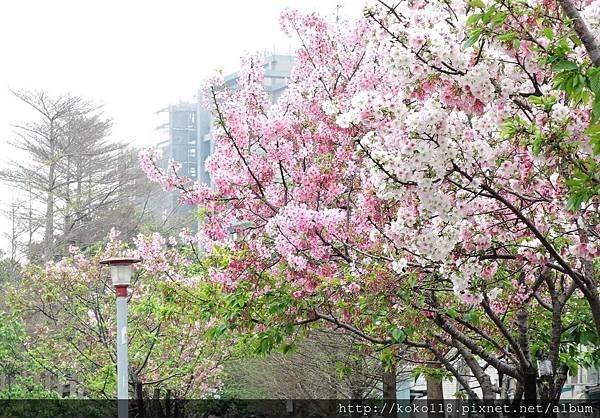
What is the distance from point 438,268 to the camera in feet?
22.0

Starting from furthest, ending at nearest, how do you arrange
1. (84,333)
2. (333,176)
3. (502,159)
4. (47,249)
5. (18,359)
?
(47,249) < (18,359) < (84,333) < (333,176) < (502,159)

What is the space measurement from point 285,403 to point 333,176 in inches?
580

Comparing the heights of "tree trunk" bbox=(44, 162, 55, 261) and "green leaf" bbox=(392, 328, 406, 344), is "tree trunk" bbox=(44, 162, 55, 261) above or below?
above

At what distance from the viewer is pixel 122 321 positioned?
10.7 meters

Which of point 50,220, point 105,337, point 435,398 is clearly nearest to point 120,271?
point 105,337

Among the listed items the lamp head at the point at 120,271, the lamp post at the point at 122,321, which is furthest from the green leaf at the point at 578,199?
the lamp head at the point at 120,271

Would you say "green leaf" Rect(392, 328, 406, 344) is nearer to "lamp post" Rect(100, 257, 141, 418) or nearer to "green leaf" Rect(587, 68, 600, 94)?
"green leaf" Rect(587, 68, 600, 94)

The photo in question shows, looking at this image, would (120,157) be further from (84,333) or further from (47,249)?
(84,333)

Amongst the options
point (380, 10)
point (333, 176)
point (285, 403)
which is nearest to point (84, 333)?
point (285, 403)

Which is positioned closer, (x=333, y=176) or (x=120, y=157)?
(x=333, y=176)

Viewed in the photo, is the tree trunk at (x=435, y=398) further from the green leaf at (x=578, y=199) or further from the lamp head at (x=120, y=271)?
the green leaf at (x=578, y=199)

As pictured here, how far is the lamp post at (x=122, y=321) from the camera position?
34.9 feet

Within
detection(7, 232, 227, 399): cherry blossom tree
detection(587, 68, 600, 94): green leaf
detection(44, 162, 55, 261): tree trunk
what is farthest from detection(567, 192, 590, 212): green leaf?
→ detection(44, 162, 55, 261): tree trunk

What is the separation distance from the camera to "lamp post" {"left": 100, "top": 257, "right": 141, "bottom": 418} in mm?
10625
